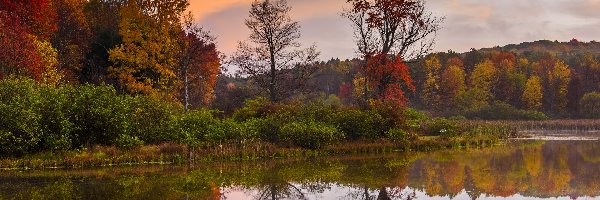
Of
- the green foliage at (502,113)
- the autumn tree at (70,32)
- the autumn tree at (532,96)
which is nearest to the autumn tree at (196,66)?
the autumn tree at (70,32)

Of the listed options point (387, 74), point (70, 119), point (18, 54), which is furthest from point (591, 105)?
point (70, 119)

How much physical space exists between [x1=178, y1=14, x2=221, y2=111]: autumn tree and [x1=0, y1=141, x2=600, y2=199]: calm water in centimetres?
1768

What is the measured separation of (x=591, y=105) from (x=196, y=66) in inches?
2912

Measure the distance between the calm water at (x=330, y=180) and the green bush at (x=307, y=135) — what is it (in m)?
3.28

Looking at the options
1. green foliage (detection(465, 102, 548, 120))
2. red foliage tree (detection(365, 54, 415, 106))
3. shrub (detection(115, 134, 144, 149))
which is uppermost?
red foliage tree (detection(365, 54, 415, 106))

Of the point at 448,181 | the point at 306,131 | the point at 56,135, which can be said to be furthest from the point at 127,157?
the point at 448,181

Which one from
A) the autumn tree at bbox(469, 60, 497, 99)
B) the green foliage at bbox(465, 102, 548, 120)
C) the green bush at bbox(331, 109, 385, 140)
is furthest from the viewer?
the autumn tree at bbox(469, 60, 497, 99)

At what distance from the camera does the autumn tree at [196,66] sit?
42.0 meters

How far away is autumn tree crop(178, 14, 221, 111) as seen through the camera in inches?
1654

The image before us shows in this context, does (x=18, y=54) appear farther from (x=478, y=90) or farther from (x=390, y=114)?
(x=478, y=90)

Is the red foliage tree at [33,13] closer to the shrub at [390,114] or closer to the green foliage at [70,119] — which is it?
the green foliage at [70,119]

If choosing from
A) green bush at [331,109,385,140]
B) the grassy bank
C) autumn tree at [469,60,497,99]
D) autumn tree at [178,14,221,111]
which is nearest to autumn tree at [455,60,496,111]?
autumn tree at [469,60,497,99]

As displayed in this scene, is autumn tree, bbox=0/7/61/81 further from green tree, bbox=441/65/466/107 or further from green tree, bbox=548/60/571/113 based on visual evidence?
green tree, bbox=548/60/571/113

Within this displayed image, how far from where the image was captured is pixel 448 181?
19.5 m
